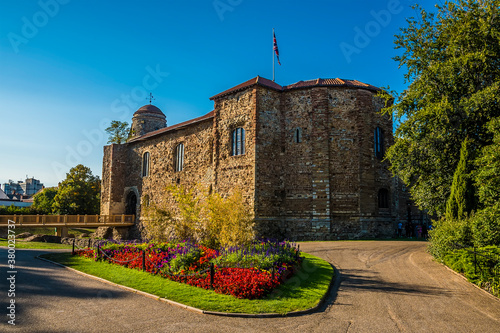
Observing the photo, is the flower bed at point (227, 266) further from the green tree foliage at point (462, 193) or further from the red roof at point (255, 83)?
the red roof at point (255, 83)

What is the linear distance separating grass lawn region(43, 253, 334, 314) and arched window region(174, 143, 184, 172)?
A: 721 inches

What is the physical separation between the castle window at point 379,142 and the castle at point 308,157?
8 cm

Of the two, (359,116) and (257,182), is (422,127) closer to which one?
(359,116)

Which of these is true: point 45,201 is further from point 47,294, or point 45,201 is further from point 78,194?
point 47,294

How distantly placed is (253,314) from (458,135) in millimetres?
13588

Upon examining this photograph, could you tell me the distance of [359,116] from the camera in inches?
937

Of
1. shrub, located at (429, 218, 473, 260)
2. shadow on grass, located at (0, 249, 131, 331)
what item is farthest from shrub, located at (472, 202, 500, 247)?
shadow on grass, located at (0, 249, 131, 331)

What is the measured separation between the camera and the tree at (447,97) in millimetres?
15243

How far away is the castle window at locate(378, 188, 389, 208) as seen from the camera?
2455 cm

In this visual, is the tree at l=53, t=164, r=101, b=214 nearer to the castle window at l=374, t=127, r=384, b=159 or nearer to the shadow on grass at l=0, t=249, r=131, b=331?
the shadow on grass at l=0, t=249, r=131, b=331

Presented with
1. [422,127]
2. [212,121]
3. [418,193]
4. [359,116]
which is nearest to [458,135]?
[422,127]

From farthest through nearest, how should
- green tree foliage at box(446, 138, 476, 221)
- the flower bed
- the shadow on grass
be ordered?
green tree foliage at box(446, 138, 476, 221) → the flower bed → the shadow on grass

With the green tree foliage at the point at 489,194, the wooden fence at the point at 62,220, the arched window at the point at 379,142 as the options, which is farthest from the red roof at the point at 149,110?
the green tree foliage at the point at 489,194

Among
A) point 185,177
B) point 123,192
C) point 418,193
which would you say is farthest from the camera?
point 123,192
